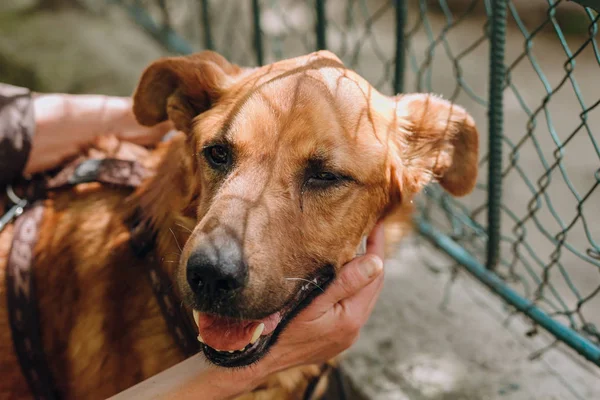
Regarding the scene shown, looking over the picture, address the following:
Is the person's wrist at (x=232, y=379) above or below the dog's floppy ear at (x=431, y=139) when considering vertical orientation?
below

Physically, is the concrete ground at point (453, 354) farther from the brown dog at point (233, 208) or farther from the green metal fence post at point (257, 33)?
the green metal fence post at point (257, 33)

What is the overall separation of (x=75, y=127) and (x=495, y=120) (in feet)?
6.21

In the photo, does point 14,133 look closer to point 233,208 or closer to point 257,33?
point 233,208

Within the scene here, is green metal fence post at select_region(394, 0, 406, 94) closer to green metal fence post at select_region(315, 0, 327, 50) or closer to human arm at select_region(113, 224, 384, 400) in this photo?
green metal fence post at select_region(315, 0, 327, 50)

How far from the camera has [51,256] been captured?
93.2 inches

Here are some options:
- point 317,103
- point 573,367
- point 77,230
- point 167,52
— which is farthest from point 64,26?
point 573,367

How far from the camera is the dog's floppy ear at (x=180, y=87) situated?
224 centimetres

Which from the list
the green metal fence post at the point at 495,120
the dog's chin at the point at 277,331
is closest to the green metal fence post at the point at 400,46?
the green metal fence post at the point at 495,120

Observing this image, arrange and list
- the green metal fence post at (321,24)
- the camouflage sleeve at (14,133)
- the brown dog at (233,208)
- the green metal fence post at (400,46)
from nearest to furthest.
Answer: the brown dog at (233,208) → the camouflage sleeve at (14,133) → the green metal fence post at (400,46) → the green metal fence post at (321,24)

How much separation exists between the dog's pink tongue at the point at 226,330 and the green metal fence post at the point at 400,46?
1732 mm

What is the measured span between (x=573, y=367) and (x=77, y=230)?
2376 mm

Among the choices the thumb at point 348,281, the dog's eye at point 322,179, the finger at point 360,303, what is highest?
the dog's eye at point 322,179

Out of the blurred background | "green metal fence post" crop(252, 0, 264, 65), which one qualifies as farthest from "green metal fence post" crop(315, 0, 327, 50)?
"green metal fence post" crop(252, 0, 264, 65)

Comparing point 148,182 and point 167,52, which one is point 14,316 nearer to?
point 148,182
